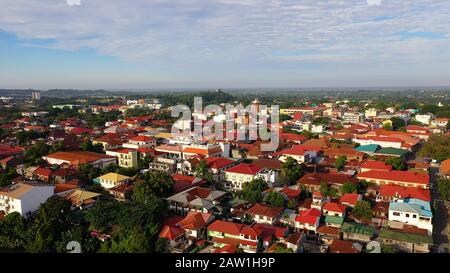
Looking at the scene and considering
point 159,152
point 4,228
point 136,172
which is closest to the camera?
point 4,228

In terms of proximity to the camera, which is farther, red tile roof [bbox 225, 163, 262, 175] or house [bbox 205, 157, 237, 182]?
house [bbox 205, 157, 237, 182]

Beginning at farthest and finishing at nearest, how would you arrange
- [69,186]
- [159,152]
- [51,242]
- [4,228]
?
[159,152], [69,186], [4,228], [51,242]

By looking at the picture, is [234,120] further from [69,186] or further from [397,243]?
[397,243]

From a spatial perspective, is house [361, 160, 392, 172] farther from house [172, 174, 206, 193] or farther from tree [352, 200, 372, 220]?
house [172, 174, 206, 193]

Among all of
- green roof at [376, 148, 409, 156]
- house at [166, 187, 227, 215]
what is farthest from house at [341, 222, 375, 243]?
green roof at [376, 148, 409, 156]
